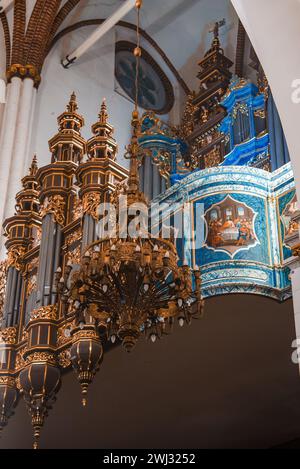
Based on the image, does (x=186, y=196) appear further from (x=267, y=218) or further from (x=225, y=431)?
(x=225, y=431)

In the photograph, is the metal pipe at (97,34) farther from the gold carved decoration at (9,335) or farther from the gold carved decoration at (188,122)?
the gold carved decoration at (9,335)

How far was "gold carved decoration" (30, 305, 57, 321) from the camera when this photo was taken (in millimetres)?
9125

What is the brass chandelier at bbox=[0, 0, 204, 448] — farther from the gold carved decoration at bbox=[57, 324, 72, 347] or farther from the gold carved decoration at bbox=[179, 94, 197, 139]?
the gold carved decoration at bbox=[179, 94, 197, 139]

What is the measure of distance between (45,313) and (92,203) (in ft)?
4.67

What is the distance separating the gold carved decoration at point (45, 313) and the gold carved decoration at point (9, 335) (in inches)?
22.3

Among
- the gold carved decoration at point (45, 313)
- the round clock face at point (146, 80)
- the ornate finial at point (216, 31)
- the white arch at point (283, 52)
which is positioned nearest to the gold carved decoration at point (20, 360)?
the gold carved decoration at point (45, 313)

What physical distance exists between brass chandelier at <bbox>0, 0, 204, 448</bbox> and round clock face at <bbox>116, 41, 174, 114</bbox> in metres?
5.33

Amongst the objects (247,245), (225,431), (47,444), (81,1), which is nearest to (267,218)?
(247,245)

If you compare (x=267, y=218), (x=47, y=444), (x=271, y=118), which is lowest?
(x=47, y=444)

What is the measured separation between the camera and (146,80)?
16359 millimetres

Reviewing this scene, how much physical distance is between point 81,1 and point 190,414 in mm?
8938

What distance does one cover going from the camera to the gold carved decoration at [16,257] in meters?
10.3

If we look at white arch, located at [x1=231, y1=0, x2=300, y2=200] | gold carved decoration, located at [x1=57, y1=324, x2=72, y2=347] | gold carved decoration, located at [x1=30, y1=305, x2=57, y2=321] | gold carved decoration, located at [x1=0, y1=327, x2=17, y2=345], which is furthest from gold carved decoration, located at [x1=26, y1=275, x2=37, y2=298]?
white arch, located at [x1=231, y1=0, x2=300, y2=200]

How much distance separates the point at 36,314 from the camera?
9.18m
